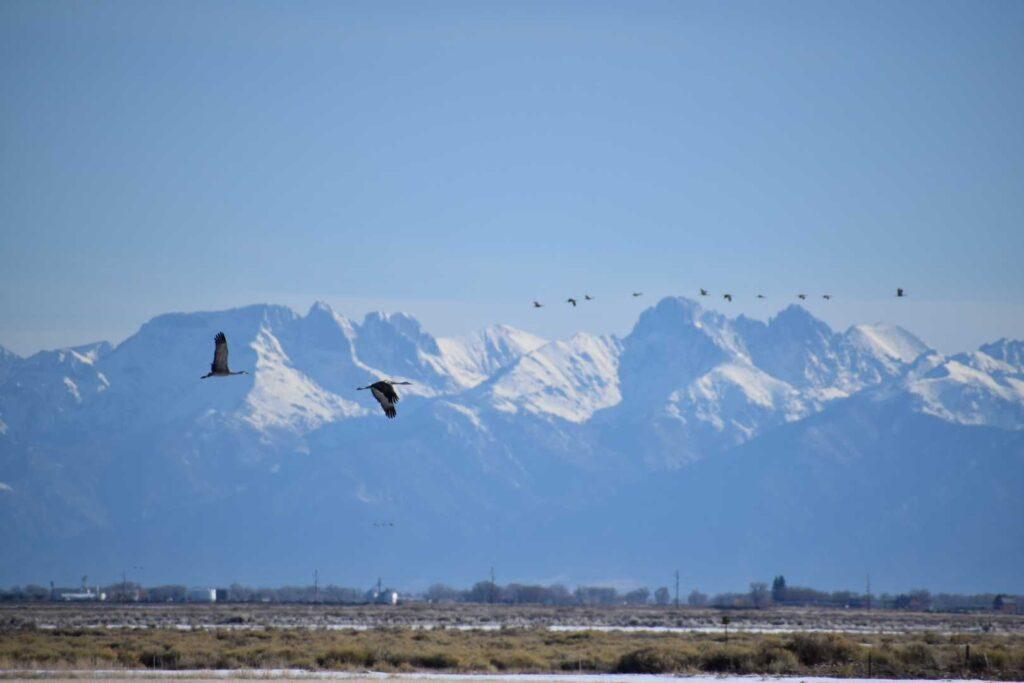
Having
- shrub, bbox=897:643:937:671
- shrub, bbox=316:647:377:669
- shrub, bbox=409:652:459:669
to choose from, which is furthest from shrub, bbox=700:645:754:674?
shrub, bbox=316:647:377:669

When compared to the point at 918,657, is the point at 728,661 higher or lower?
lower

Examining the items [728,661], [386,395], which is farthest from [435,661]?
[386,395]

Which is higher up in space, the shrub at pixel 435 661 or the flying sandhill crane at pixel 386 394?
the flying sandhill crane at pixel 386 394

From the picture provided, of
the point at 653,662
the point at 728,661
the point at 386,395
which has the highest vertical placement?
the point at 386,395

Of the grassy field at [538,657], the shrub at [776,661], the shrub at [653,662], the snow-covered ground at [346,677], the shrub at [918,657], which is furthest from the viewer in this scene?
the shrub at [653,662]

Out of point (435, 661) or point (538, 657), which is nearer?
point (435, 661)

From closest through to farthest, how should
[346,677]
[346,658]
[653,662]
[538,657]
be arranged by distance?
[346,677], [346,658], [653,662], [538,657]

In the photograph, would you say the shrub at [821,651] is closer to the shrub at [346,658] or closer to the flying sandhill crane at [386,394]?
the shrub at [346,658]

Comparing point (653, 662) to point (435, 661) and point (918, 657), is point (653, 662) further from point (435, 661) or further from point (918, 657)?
point (918, 657)

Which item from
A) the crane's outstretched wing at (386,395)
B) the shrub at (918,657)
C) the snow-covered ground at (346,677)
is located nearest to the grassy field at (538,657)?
the shrub at (918,657)

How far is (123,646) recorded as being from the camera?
7462cm

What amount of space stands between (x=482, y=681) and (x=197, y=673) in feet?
32.9

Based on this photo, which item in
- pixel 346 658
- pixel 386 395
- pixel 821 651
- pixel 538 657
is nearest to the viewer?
pixel 386 395

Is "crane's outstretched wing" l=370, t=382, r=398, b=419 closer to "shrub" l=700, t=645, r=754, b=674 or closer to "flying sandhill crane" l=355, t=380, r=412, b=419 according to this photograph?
"flying sandhill crane" l=355, t=380, r=412, b=419
